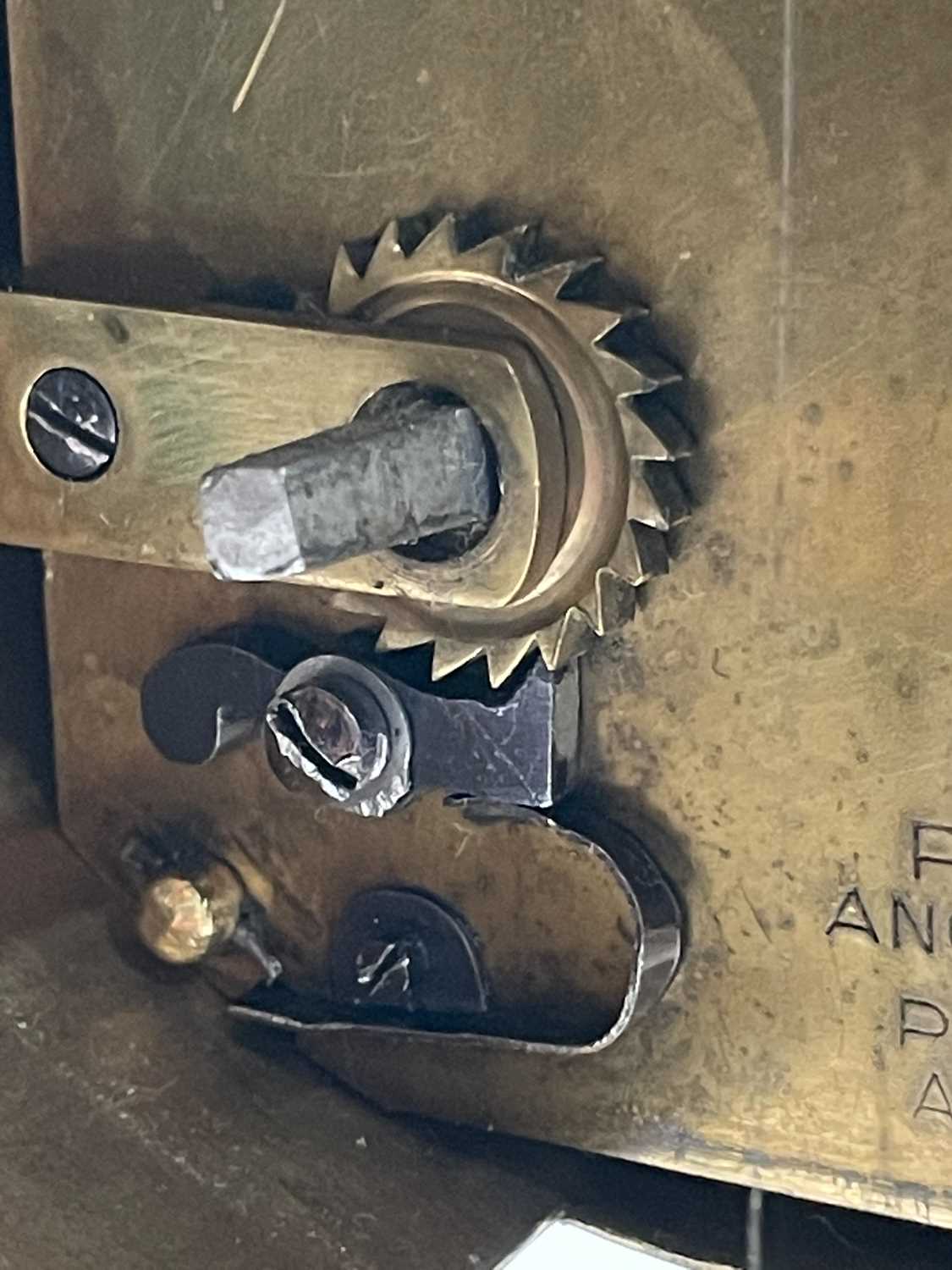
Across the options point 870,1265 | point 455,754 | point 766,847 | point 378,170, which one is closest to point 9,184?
point 378,170

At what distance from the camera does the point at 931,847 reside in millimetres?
968

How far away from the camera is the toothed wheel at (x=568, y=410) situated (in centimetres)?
94

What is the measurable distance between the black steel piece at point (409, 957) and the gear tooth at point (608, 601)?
177mm

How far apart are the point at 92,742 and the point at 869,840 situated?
383 millimetres

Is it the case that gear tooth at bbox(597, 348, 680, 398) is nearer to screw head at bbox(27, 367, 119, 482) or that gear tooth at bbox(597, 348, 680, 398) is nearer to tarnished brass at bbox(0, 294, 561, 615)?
tarnished brass at bbox(0, 294, 561, 615)

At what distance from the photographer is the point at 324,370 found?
0.96m

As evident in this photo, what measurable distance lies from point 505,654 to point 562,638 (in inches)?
1.1

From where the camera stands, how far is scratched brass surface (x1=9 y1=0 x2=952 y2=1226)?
917mm

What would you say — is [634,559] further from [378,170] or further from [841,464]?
[378,170]

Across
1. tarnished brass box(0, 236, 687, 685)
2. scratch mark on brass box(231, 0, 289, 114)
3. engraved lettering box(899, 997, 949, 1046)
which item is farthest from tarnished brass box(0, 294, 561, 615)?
engraved lettering box(899, 997, 949, 1046)

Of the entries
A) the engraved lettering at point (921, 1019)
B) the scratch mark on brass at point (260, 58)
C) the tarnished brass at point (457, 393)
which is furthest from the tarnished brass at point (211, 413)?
the engraved lettering at point (921, 1019)

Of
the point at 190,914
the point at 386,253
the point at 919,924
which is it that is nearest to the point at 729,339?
the point at 386,253

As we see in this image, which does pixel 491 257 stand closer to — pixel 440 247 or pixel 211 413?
pixel 440 247

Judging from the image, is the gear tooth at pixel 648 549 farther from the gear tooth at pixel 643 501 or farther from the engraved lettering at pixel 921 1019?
the engraved lettering at pixel 921 1019
